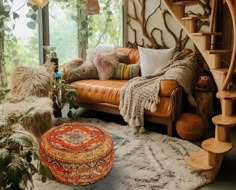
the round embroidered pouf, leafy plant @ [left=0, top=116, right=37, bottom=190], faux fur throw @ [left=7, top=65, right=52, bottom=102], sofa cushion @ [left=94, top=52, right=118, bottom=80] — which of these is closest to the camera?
leafy plant @ [left=0, top=116, right=37, bottom=190]

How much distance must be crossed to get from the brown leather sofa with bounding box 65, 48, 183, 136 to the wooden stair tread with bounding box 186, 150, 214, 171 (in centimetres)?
67

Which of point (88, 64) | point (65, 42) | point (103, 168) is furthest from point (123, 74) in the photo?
point (103, 168)

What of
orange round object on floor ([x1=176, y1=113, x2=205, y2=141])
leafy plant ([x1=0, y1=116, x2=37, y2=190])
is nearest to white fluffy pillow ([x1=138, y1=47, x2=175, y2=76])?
orange round object on floor ([x1=176, y1=113, x2=205, y2=141])

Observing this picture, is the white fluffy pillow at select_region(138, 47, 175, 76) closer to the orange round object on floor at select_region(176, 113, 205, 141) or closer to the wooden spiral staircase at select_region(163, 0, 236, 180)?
the wooden spiral staircase at select_region(163, 0, 236, 180)

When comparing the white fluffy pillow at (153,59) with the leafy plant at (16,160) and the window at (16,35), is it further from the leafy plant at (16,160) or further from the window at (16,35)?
the leafy plant at (16,160)

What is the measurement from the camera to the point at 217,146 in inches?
104

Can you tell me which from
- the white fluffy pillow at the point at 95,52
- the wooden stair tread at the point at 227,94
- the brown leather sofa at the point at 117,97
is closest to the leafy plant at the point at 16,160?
the wooden stair tread at the point at 227,94

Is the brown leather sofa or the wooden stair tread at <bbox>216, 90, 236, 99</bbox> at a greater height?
the wooden stair tread at <bbox>216, 90, 236, 99</bbox>

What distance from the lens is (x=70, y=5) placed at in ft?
15.5

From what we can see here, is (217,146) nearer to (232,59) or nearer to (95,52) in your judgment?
(232,59)

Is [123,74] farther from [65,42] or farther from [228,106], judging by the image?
[228,106]

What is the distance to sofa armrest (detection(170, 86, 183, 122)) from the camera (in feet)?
10.9

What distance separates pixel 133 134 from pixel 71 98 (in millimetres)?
880

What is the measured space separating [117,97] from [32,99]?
104 cm
